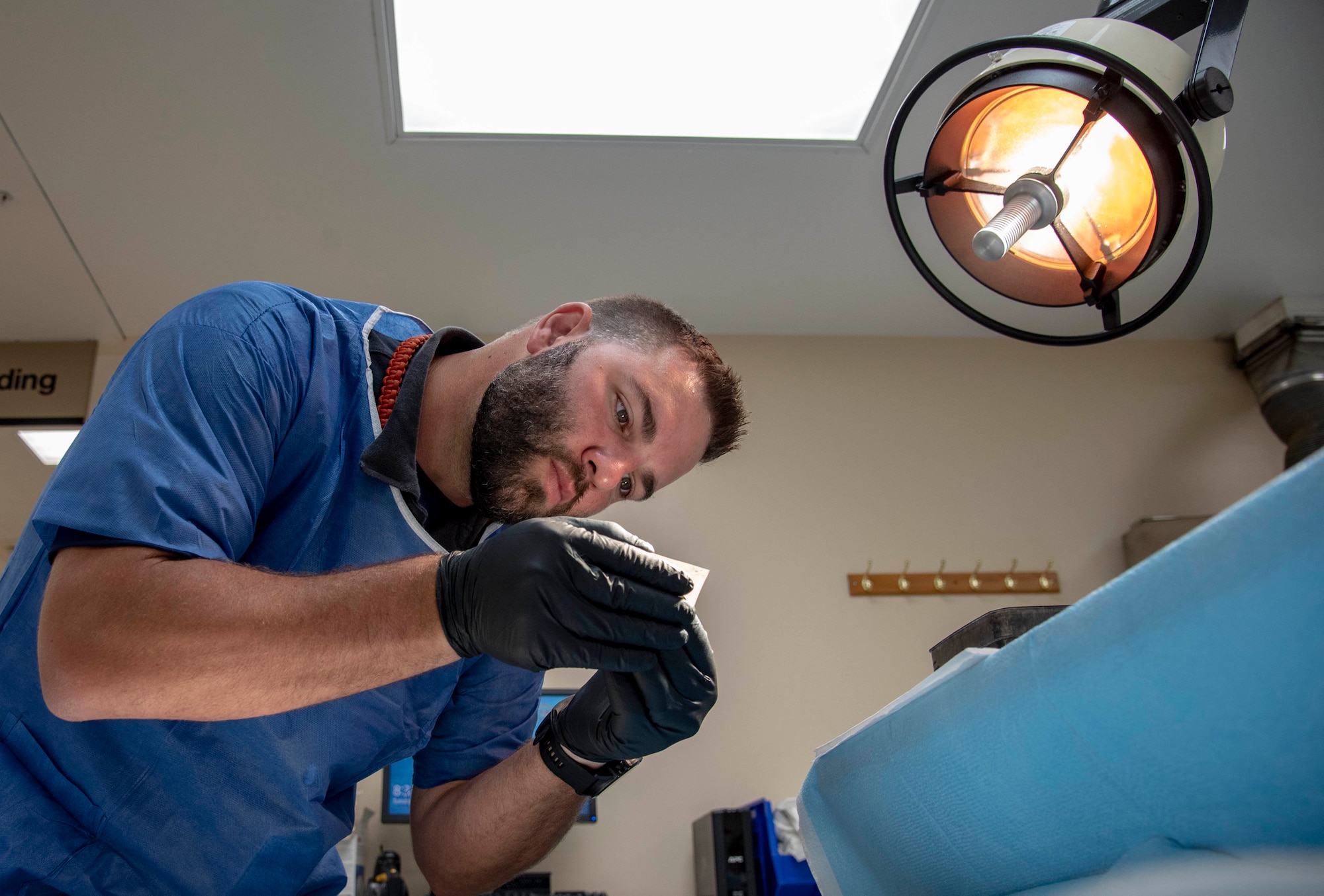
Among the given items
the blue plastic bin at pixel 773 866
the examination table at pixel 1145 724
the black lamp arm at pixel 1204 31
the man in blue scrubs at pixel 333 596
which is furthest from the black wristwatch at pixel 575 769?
the blue plastic bin at pixel 773 866

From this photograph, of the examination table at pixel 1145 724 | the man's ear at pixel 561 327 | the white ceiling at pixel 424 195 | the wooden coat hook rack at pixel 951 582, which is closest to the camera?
the examination table at pixel 1145 724

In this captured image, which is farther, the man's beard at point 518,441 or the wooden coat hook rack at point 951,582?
the wooden coat hook rack at point 951,582

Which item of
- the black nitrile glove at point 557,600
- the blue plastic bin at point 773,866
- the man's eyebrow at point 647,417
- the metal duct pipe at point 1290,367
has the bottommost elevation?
the blue plastic bin at point 773,866

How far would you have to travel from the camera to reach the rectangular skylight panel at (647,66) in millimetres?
2199

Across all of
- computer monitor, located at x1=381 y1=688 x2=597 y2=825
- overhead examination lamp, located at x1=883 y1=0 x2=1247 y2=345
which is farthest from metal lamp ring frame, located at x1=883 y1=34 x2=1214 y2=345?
computer monitor, located at x1=381 y1=688 x2=597 y2=825

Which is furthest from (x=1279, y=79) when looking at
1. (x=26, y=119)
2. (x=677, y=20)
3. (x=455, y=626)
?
(x=26, y=119)

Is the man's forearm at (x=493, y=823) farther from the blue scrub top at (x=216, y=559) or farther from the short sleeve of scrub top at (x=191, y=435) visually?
the short sleeve of scrub top at (x=191, y=435)

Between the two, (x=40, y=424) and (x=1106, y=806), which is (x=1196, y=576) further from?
(x=40, y=424)

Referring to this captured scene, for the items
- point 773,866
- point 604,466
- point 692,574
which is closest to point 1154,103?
point 692,574

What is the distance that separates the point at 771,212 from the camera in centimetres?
298

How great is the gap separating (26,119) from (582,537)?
8.73ft

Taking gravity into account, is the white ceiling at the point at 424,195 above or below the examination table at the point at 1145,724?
above

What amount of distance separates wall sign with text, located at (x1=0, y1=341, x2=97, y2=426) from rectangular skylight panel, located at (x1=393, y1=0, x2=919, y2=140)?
1.98 m

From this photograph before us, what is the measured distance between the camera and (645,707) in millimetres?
1175
